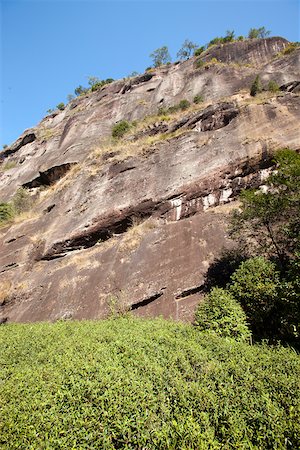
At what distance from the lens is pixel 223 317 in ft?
22.1

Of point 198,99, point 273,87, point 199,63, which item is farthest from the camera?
point 199,63

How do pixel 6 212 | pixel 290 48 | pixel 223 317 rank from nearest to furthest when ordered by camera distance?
pixel 223 317 → pixel 6 212 → pixel 290 48

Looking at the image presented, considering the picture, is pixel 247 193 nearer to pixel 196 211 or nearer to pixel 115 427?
pixel 196 211

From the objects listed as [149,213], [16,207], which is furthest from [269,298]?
[16,207]

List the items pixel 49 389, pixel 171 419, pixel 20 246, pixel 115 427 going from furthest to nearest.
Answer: pixel 20 246 → pixel 49 389 → pixel 171 419 → pixel 115 427

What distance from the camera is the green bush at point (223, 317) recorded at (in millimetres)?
6492

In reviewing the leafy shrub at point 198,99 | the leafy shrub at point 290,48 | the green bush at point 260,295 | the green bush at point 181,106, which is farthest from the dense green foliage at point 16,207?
the leafy shrub at point 290,48

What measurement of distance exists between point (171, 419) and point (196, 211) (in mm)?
9169

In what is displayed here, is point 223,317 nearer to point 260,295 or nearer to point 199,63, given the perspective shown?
point 260,295

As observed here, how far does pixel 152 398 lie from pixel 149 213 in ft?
31.6

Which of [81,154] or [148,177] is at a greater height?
[81,154]

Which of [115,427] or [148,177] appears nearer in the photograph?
[115,427]

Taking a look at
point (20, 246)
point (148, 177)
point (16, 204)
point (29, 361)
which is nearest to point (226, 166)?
point (148, 177)

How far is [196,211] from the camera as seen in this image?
472 inches
